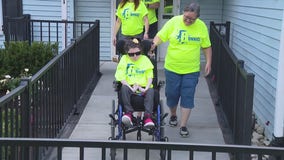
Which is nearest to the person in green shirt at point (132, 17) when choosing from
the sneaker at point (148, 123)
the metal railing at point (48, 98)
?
the metal railing at point (48, 98)

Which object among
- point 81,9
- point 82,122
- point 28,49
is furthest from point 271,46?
point 81,9

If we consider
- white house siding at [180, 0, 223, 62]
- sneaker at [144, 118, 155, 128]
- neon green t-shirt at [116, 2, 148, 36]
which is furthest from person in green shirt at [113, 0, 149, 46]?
white house siding at [180, 0, 223, 62]

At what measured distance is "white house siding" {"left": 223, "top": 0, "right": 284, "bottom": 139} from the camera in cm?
636

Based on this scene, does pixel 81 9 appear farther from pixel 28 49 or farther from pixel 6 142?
pixel 6 142

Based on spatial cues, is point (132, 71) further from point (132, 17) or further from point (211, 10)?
point (211, 10)

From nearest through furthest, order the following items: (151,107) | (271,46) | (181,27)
A: (151,107)
(181,27)
(271,46)

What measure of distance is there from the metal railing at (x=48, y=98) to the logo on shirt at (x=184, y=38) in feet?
4.65

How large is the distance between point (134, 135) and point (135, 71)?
932mm

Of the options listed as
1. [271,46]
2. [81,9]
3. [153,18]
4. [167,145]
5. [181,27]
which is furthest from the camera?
[81,9]

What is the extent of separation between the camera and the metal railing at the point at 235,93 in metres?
4.77

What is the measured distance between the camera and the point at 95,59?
9516mm

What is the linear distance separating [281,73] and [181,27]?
1293mm

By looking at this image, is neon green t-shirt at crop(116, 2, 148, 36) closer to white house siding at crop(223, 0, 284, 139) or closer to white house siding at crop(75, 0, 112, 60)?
white house siding at crop(223, 0, 284, 139)

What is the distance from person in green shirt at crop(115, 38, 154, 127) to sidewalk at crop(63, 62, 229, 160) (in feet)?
1.99
